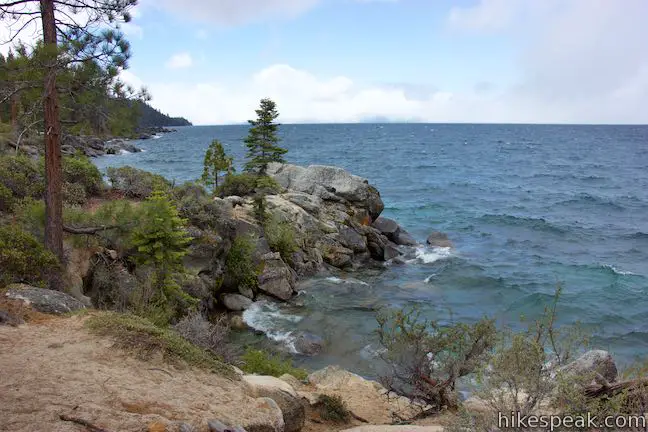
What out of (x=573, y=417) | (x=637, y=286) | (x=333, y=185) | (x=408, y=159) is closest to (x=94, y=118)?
(x=573, y=417)

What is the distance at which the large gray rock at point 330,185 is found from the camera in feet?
104

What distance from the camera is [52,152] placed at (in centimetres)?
1091

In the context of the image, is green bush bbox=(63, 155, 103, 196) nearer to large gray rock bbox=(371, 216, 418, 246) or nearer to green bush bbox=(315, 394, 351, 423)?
green bush bbox=(315, 394, 351, 423)

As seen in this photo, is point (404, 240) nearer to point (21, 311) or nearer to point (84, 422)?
point (21, 311)

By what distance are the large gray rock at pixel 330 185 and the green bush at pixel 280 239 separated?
287 inches

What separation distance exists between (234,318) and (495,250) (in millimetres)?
19282

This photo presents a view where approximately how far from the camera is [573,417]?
658 cm

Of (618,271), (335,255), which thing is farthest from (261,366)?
(618,271)

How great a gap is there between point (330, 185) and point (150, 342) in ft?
79.7

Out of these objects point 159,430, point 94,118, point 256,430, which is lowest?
point 256,430

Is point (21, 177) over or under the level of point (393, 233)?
over

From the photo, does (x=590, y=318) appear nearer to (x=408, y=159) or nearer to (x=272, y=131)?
(x=272, y=131)

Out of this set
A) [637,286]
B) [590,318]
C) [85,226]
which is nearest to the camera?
[85,226]

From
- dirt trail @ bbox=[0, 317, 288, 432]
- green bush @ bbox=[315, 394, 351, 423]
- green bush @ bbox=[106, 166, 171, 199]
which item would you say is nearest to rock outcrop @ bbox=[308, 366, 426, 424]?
green bush @ bbox=[315, 394, 351, 423]
